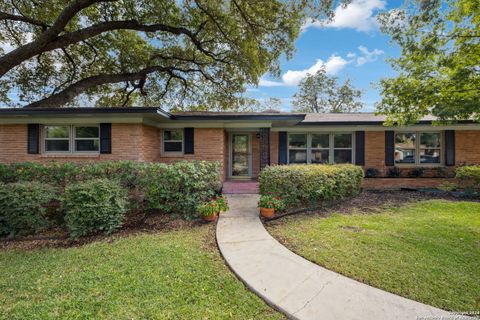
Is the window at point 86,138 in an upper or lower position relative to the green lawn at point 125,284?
upper

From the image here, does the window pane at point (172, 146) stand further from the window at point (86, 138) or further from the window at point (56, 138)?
the window at point (56, 138)

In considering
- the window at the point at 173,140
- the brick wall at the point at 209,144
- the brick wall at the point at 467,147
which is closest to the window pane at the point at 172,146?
the window at the point at 173,140

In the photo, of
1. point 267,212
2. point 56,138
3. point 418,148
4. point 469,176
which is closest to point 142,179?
point 267,212

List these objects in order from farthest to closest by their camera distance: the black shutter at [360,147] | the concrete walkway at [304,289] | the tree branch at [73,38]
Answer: the black shutter at [360,147] → the tree branch at [73,38] → the concrete walkway at [304,289]

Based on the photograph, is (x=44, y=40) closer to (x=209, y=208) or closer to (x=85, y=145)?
(x=85, y=145)

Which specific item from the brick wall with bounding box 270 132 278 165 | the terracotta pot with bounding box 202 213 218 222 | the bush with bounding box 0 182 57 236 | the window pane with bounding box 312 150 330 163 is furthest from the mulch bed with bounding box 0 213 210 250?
the window pane with bounding box 312 150 330 163

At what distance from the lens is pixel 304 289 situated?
296cm

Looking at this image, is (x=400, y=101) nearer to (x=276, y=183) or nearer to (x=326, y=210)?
(x=326, y=210)

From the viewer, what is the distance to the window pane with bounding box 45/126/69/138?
906 cm

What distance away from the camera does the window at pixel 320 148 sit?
1111 cm

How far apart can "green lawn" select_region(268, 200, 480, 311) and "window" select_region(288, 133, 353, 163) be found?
4694mm

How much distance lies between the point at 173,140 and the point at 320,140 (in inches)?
288

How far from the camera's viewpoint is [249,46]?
11.0 meters

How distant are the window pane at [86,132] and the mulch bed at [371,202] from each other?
25.5 ft
